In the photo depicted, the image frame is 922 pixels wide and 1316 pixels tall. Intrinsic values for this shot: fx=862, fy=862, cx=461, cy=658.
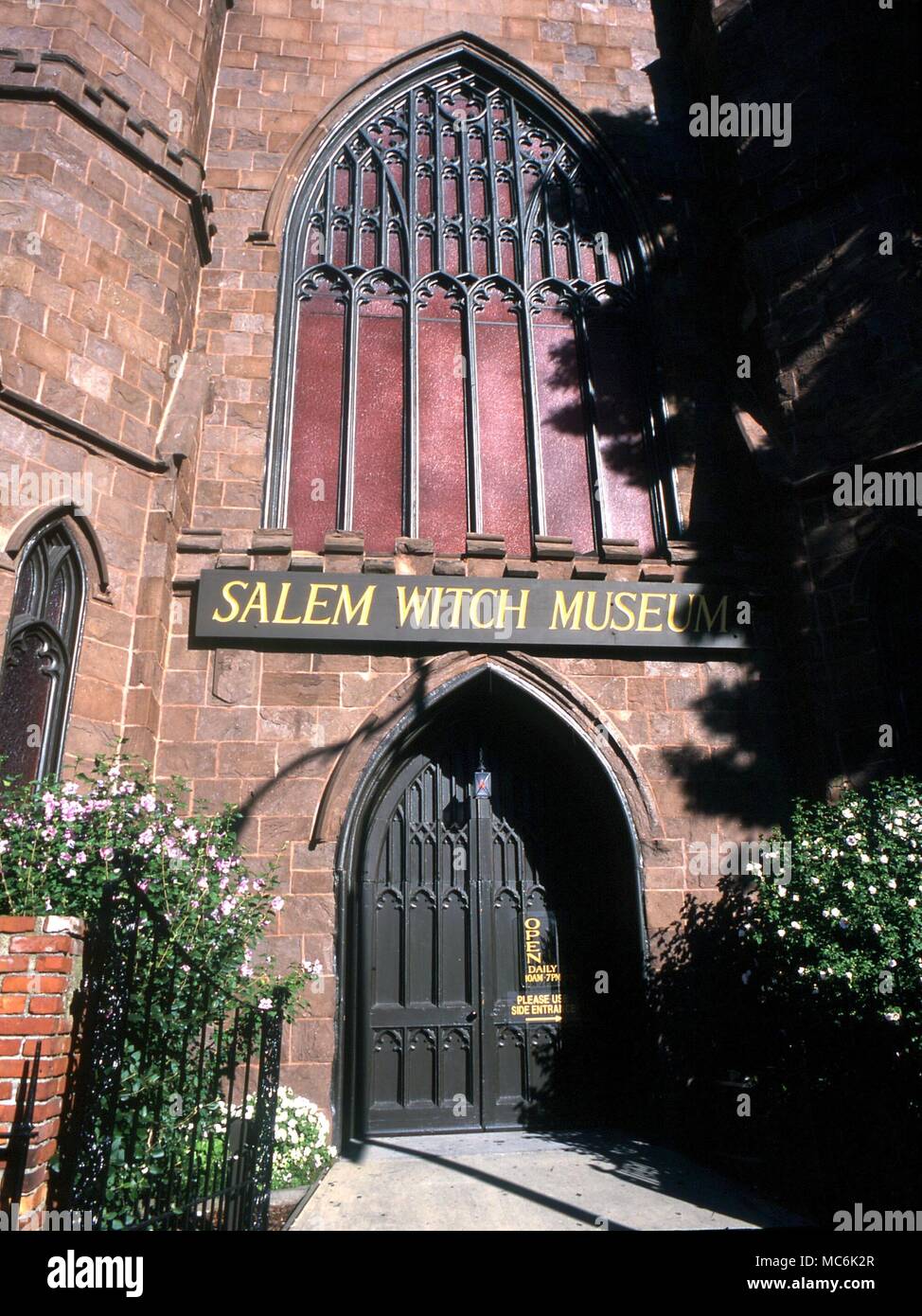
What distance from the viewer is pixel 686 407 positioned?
950 cm

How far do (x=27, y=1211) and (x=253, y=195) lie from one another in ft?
32.9

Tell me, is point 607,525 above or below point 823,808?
above

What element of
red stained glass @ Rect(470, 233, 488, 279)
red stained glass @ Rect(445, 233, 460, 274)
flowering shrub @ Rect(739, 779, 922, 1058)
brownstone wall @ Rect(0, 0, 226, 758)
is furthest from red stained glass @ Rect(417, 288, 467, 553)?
flowering shrub @ Rect(739, 779, 922, 1058)

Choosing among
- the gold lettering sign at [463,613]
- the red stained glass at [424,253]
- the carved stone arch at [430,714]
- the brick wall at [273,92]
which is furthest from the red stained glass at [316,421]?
the carved stone arch at [430,714]

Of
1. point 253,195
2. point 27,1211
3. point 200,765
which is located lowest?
point 27,1211

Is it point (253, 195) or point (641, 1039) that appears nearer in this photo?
point (641, 1039)

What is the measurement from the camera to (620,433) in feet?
31.5

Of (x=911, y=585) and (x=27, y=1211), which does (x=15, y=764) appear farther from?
(x=911, y=585)

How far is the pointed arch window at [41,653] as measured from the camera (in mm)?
6520

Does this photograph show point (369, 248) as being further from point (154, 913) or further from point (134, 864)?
point (154, 913)

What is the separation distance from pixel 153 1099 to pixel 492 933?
3.88 metres

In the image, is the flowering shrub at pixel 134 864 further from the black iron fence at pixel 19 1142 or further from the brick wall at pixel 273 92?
the brick wall at pixel 273 92

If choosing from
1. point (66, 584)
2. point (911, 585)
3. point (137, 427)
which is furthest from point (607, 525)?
point (66, 584)

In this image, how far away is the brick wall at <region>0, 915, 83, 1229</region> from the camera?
3.18m
